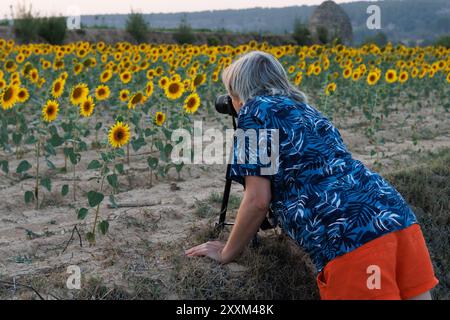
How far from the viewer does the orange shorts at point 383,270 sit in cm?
257

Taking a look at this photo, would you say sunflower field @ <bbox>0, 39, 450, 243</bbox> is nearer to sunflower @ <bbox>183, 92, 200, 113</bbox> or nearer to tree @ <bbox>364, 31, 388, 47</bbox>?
sunflower @ <bbox>183, 92, 200, 113</bbox>

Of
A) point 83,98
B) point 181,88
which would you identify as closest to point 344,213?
point 83,98

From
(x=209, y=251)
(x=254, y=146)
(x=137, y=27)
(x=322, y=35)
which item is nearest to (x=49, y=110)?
(x=209, y=251)

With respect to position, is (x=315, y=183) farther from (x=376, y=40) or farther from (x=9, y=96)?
(x=376, y=40)

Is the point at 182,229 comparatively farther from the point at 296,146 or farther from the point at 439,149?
the point at 439,149

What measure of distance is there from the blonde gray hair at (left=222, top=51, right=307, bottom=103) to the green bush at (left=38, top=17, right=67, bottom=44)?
55.1 feet

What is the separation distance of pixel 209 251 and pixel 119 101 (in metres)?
4.05

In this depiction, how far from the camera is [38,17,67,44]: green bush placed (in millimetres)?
18734

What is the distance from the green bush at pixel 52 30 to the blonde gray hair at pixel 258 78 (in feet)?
55.1

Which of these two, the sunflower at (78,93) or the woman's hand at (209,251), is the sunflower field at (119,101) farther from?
the woman's hand at (209,251)

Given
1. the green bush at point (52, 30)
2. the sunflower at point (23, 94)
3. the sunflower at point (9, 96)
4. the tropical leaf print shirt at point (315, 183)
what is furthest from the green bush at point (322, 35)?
the tropical leaf print shirt at point (315, 183)

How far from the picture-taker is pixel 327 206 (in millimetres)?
2688

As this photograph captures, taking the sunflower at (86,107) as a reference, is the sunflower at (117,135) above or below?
below

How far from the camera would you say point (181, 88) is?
5.57m
